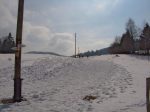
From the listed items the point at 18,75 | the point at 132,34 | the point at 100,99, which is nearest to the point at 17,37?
the point at 18,75

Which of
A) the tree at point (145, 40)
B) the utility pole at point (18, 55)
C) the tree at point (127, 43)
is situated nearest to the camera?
the utility pole at point (18, 55)

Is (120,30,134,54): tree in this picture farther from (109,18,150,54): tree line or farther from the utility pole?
the utility pole

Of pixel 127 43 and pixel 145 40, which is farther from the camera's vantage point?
pixel 127 43

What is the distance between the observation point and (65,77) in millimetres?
24234

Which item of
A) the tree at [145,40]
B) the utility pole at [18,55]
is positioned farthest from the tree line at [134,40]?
the utility pole at [18,55]

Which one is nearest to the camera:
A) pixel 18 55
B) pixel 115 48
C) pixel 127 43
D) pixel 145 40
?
pixel 18 55

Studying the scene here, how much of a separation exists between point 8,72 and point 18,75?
1580cm

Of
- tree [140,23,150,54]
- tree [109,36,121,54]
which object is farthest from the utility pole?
tree [109,36,121,54]

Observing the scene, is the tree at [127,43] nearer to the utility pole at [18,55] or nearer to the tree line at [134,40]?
the tree line at [134,40]

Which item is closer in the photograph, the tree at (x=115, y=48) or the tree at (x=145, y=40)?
the tree at (x=145, y=40)

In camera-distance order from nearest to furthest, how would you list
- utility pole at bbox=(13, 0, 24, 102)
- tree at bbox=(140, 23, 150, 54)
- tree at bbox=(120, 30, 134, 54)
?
utility pole at bbox=(13, 0, 24, 102) < tree at bbox=(140, 23, 150, 54) < tree at bbox=(120, 30, 134, 54)

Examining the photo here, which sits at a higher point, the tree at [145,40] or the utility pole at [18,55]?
the tree at [145,40]

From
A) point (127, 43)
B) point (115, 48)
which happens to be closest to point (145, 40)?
point (127, 43)

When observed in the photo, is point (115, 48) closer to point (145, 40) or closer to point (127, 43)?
point (127, 43)
